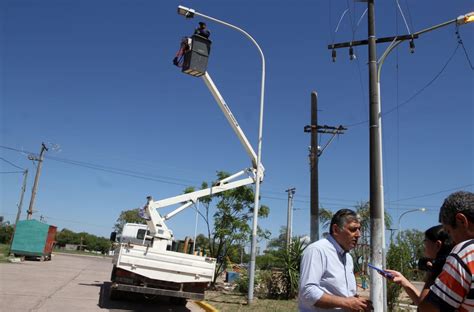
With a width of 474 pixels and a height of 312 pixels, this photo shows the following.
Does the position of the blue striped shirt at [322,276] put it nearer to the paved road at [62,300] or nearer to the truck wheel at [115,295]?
the paved road at [62,300]

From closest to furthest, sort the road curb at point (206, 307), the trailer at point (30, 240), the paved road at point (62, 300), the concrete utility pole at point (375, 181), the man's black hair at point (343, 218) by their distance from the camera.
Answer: the man's black hair at point (343, 218)
the concrete utility pole at point (375, 181)
the paved road at point (62, 300)
the road curb at point (206, 307)
the trailer at point (30, 240)

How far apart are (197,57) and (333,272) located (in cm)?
944

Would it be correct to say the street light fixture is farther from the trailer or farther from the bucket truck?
the trailer

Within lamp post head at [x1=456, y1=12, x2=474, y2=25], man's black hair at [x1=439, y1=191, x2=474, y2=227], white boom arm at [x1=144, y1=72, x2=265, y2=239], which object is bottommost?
man's black hair at [x1=439, y1=191, x2=474, y2=227]

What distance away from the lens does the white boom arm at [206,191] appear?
12094mm

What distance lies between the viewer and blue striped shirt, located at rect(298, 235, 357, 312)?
10.5 ft

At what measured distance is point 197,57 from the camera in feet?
38.7

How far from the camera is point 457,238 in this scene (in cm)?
239

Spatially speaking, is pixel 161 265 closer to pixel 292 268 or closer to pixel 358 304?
pixel 292 268

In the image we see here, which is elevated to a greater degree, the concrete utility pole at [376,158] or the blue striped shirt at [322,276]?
the concrete utility pole at [376,158]

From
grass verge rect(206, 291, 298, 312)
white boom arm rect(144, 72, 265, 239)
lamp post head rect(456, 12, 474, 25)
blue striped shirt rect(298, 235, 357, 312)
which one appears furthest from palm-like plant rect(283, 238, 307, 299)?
blue striped shirt rect(298, 235, 357, 312)

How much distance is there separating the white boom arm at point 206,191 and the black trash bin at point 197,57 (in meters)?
0.63

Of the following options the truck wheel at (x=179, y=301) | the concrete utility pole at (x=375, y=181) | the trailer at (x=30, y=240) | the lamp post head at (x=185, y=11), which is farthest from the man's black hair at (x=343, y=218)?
the trailer at (x=30, y=240)

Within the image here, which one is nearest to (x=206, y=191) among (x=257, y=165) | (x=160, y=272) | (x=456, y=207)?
(x=257, y=165)
